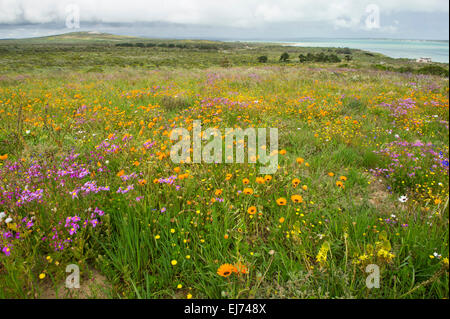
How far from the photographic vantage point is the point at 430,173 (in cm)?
304

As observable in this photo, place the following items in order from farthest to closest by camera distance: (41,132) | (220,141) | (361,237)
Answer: (41,132) → (220,141) → (361,237)

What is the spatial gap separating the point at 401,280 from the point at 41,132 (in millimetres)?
6649

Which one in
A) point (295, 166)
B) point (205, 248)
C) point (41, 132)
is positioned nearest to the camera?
point (205, 248)

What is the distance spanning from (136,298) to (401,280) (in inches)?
83.6

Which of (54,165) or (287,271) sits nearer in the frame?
(287,271)

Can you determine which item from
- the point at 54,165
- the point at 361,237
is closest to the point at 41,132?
the point at 54,165

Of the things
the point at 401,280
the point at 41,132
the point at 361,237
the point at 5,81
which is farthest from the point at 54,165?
the point at 5,81

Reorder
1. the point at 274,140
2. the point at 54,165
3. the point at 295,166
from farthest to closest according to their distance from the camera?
the point at 274,140, the point at 295,166, the point at 54,165
